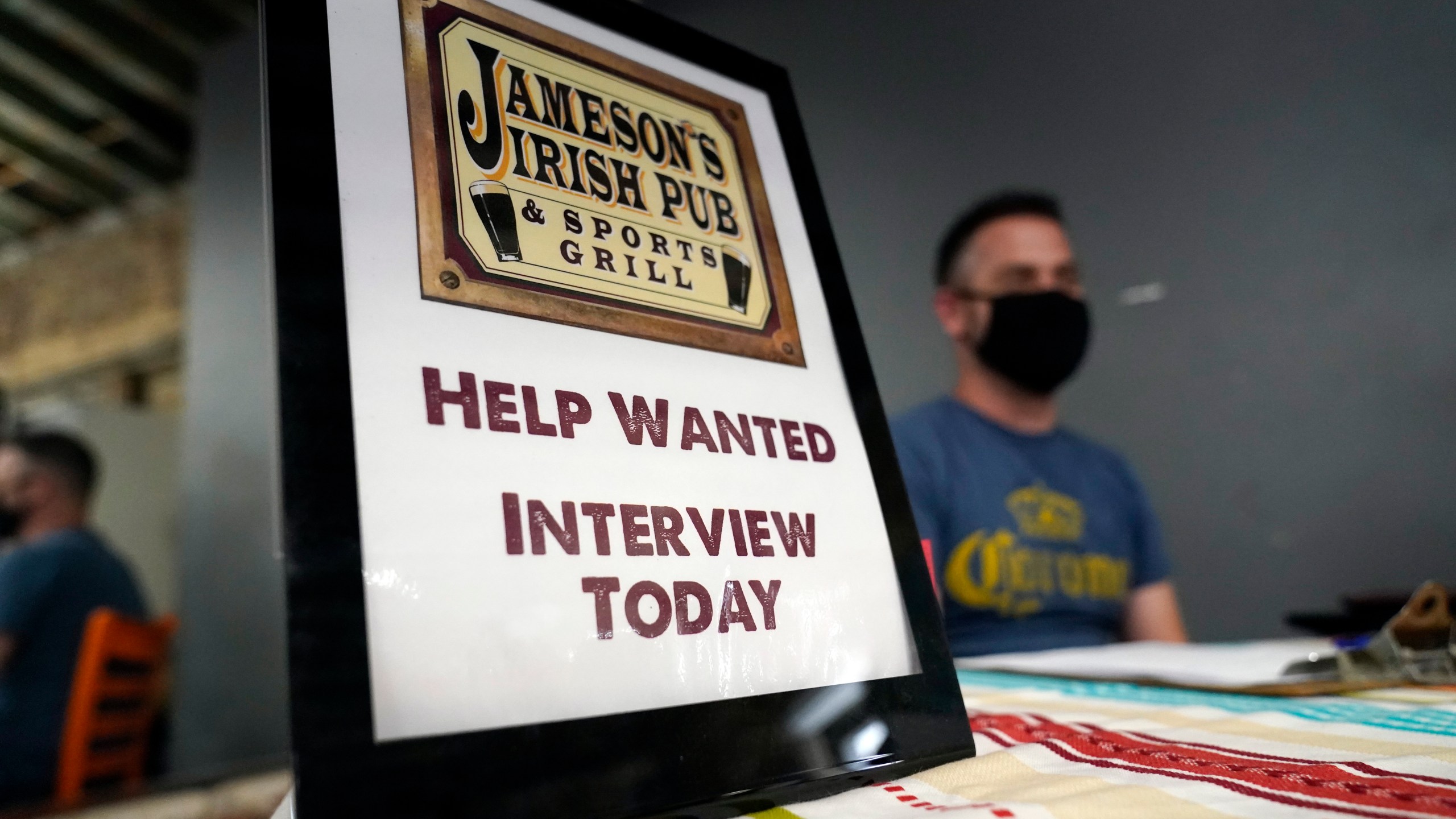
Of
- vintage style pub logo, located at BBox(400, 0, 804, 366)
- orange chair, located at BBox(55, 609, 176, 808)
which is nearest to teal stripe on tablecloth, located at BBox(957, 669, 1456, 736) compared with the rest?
vintage style pub logo, located at BBox(400, 0, 804, 366)

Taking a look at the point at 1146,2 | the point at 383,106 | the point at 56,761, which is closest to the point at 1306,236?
the point at 1146,2

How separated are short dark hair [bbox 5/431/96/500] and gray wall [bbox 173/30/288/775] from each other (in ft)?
1.47

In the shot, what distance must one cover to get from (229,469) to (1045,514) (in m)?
3.22

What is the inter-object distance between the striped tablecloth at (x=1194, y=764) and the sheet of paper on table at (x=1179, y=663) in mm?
56

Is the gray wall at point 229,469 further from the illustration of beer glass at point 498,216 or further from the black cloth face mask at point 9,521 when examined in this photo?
the illustration of beer glass at point 498,216

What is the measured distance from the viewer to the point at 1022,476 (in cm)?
122

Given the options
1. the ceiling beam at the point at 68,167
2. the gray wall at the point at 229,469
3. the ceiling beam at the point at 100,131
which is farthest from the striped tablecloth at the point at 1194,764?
the ceiling beam at the point at 68,167

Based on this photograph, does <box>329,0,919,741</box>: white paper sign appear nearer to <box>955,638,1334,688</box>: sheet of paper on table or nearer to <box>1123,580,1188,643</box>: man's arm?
<box>955,638,1334,688</box>: sheet of paper on table

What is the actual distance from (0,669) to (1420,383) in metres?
3.17

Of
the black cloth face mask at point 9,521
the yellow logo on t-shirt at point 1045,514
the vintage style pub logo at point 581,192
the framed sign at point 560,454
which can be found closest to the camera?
the framed sign at point 560,454

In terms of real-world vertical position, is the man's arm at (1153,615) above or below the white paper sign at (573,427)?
below

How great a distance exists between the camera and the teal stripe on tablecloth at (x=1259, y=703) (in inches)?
19.2

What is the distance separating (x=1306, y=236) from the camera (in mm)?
1212

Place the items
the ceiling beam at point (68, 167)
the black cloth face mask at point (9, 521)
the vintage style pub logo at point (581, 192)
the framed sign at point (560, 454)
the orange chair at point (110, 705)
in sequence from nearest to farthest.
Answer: the framed sign at point (560, 454), the vintage style pub logo at point (581, 192), the orange chair at point (110, 705), the black cloth face mask at point (9, 521), the ceiling beam at point (68, 167)
